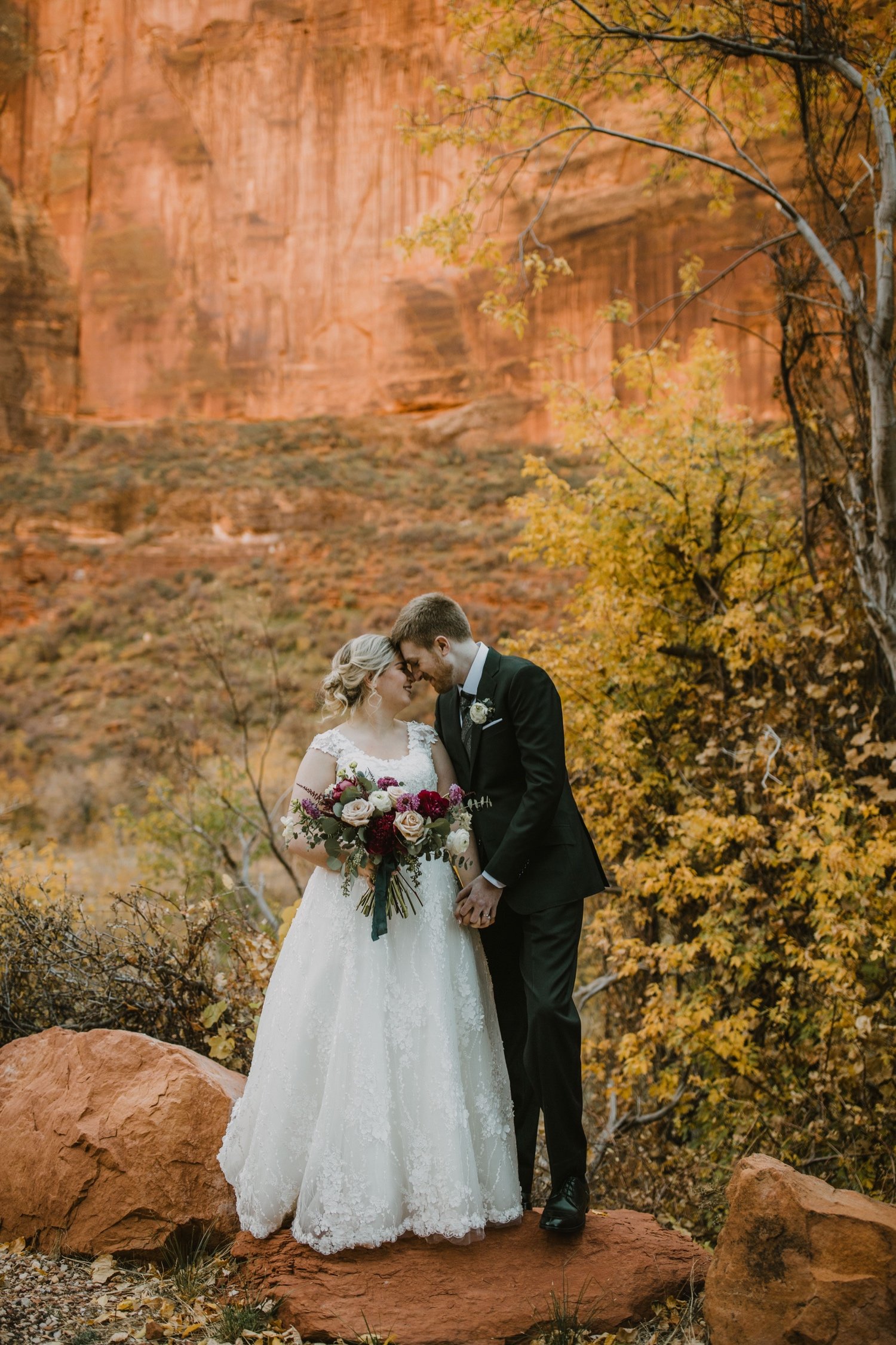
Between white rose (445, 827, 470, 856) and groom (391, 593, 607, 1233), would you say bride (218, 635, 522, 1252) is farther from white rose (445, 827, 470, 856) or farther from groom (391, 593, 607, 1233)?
white rose (445, 827, 470, 856)

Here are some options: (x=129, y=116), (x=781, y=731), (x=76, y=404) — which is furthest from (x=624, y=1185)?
(x=129, y=116)

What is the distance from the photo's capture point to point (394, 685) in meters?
3.53

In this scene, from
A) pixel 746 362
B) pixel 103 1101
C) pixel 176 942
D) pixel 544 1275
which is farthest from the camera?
pixel 746 362

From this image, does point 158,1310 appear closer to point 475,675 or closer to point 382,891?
point 382,891

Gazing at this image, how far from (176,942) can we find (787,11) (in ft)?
19.6

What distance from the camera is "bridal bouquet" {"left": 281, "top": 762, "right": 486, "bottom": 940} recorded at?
3211 millimetres

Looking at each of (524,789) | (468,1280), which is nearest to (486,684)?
(524,789)

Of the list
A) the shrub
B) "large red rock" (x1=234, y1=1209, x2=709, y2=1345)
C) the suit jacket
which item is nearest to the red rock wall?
the shrub

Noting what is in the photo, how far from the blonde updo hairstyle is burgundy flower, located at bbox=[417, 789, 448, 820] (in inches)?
17.9

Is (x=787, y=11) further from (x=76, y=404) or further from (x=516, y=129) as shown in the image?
(x=76, y=404)

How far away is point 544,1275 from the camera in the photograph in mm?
3045

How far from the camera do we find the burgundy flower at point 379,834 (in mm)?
3221

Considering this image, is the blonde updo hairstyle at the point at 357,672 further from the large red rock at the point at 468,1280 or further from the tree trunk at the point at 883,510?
the tree trunk at the point at 883,510

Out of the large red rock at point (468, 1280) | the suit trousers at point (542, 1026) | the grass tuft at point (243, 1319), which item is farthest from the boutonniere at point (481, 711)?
the grass tuft at point (243, 1319)
